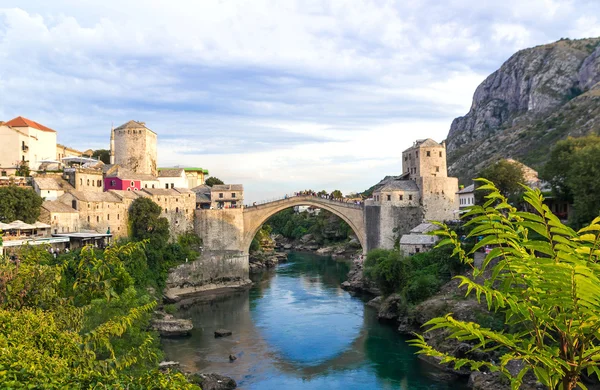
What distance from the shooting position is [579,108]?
239ft

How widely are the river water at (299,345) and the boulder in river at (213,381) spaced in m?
0.49

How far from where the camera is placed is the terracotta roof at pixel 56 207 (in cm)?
3167

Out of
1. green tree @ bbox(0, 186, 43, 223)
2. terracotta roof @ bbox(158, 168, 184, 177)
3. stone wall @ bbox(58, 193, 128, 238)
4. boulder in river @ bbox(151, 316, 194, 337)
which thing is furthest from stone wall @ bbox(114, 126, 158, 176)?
boulder in river @ bbox(151, 316, 194, 337)

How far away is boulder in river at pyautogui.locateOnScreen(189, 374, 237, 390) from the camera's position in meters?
18.2

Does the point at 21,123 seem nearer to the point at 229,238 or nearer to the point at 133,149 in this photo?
the point at 133,149

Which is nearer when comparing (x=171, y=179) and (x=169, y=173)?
(x=171, y=179)

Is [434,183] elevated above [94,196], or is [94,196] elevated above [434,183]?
[434,183]

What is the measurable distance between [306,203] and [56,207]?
19933 millimetres

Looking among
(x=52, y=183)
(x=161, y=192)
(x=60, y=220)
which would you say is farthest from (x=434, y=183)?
(x=52, y=183)

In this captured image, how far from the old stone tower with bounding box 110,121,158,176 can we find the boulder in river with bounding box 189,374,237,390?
97.1ft

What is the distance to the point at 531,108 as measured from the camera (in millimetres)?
88812

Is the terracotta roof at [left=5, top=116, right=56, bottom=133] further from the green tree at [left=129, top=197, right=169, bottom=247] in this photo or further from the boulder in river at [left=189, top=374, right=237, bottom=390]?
the boulder in river at [left=189, top=374, right=237, bottom=390]

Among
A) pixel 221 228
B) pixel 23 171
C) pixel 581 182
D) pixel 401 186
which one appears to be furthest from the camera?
pixel 221 228

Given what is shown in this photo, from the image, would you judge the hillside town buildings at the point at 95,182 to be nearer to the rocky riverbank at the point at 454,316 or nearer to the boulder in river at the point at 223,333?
the boulder in river at the point at 223,333
